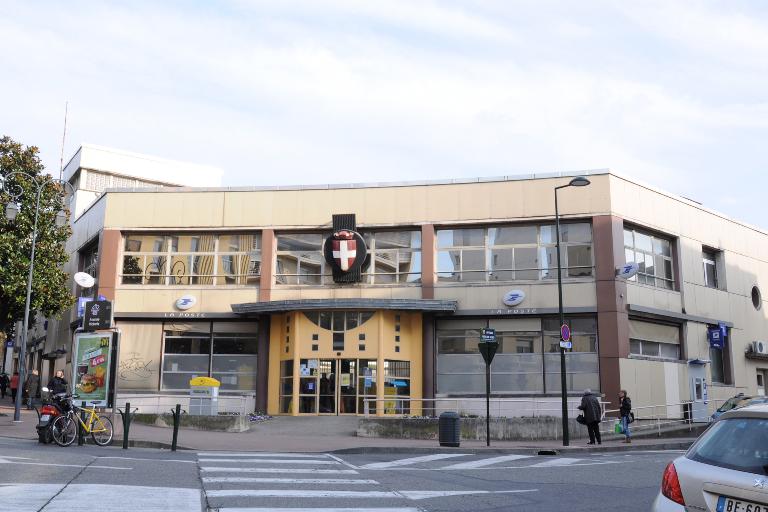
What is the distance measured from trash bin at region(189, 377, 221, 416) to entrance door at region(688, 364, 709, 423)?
18.1 m

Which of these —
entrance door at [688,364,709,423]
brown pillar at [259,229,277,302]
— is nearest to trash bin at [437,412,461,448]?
brown pillar at [259,229,277,302]

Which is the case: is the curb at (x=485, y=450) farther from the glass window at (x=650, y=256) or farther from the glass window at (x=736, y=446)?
the glass window at (x=736, y=446)

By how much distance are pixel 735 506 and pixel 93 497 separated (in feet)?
23.1

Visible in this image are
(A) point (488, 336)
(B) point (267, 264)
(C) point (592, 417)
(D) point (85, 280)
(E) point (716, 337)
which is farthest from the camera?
(E) point (716, 337)

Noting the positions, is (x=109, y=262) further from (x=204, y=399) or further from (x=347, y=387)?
(x=347, y=387)

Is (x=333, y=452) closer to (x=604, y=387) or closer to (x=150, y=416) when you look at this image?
(x=150, y=416)

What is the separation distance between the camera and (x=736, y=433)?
5668 mm

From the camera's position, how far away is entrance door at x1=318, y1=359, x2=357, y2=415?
101 feet

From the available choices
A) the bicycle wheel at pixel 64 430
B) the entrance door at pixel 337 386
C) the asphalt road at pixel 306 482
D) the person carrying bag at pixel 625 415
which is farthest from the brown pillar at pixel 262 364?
the asphalt road at pixel 306 482

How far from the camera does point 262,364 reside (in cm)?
3262

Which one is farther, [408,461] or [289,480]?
[408,461]

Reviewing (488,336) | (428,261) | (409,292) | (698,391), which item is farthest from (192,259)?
(698,391)

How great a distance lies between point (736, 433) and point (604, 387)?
981 inches

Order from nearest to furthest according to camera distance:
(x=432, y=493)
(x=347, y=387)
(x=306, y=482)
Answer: (x=432, y=493), (x=306, y=482), (x=347, y=387)
